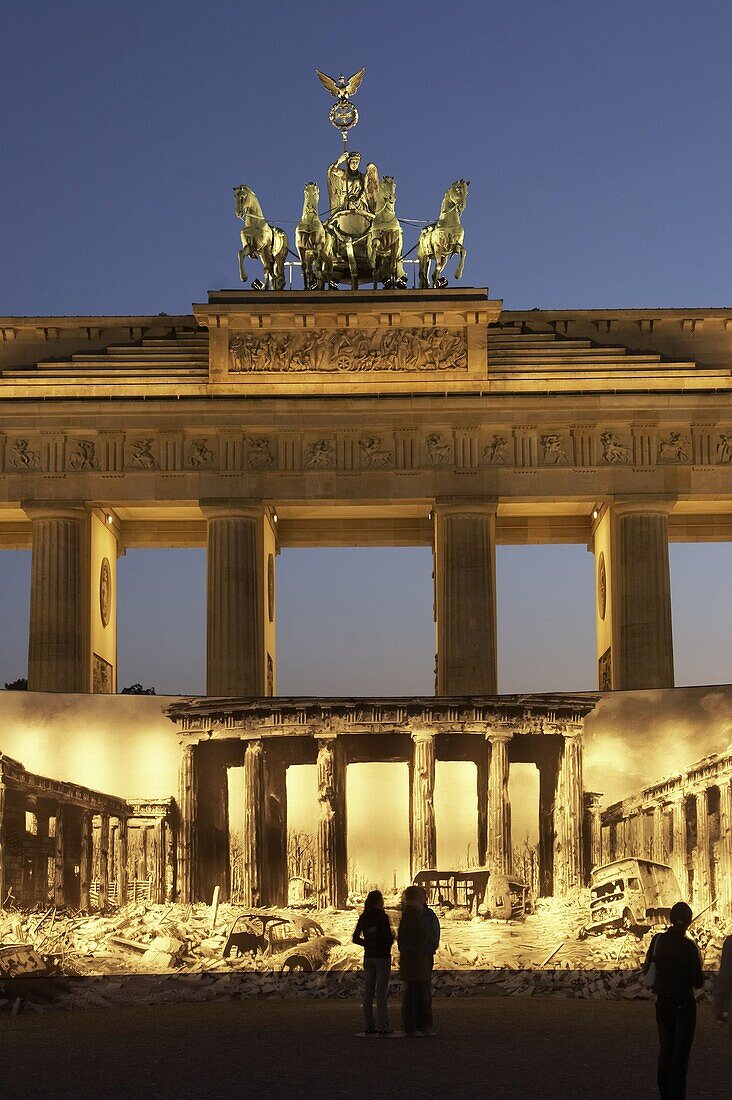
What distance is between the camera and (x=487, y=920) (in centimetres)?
2211

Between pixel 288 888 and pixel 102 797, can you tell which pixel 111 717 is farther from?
pixel 288 888

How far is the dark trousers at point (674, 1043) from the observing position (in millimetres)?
14156

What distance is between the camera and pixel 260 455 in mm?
49031

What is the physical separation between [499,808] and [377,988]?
163 inches

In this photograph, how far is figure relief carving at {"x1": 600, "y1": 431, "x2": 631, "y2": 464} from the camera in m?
48.8

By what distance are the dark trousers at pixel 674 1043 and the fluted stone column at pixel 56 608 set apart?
111 feet

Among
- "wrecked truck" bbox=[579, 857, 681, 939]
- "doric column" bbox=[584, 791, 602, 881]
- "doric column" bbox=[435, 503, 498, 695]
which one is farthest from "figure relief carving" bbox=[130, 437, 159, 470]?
"wrecked truck" bbox=[579, 857, 681, 939]

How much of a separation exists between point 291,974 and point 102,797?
3492 mm

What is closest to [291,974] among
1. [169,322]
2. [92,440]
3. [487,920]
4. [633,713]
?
[487,920]

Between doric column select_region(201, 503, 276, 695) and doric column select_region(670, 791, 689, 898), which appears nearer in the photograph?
doric column select_region(670, 791, 689, 898)

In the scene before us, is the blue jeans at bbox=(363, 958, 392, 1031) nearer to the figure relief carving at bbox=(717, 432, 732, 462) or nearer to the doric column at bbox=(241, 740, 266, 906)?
the doric column at bbox=(241, 740, 266, 906)

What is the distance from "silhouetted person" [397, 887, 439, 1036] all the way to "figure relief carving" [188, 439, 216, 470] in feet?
101

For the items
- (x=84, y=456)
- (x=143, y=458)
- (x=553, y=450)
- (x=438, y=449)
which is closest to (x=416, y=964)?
(x=438, y=449)

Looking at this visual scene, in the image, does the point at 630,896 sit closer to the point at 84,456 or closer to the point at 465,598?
the point at 465,598
